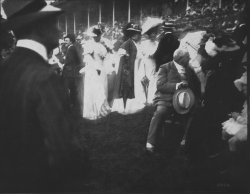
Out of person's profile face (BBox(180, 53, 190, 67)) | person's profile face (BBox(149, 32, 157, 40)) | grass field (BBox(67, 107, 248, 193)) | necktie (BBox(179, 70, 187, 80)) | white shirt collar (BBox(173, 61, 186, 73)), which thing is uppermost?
person's profile face (BBox(149, 32, 157, 40))

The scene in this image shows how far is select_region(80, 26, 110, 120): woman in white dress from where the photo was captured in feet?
12.1

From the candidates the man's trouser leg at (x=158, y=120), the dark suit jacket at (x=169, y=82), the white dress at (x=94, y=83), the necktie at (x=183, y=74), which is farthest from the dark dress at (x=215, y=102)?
the white dress at (x=94, y=83)

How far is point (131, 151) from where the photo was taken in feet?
12.2

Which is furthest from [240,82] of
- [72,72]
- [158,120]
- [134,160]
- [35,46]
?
[35,46]

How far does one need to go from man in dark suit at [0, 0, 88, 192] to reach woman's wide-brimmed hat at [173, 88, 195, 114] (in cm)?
124

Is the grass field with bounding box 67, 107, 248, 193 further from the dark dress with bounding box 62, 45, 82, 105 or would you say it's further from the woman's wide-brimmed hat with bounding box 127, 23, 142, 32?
the woman's wide-brimmed hat with bounding box 127, 23, 142, 32

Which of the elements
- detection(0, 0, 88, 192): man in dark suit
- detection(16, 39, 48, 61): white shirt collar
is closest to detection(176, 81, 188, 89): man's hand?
detection(0, 0, 88, 192): man in dark suit

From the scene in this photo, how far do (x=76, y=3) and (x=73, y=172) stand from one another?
1993mm

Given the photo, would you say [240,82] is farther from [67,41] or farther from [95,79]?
[67,41]

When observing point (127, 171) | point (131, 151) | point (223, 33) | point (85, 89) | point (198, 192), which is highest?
point (223, 33)

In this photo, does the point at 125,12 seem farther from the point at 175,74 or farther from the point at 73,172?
the point at 73,172

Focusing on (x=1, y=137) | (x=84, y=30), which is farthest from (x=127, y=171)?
(x=84, y=30)

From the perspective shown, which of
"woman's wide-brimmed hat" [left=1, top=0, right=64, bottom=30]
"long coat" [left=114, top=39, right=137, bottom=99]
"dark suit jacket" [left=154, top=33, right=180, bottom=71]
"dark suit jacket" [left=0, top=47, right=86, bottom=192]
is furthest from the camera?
"long coat" [left=114, top=39, right=137, bottom=99]

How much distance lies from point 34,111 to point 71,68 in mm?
748
